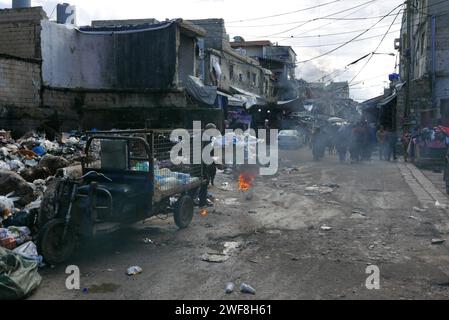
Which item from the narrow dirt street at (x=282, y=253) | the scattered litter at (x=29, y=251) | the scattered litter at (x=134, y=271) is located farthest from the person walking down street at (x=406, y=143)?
the scattered litter at (x=29, y=251)

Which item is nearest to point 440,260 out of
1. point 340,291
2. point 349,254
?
point 349,254

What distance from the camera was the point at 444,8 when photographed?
23328 mm

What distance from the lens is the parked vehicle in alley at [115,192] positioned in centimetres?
575

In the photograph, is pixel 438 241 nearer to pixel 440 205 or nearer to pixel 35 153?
pixel 440 205

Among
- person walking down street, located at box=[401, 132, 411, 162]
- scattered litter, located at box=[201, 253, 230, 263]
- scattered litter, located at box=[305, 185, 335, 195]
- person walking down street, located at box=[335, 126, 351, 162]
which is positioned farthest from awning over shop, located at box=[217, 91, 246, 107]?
scattered litter, located at box=[201, 253, 230, 263]

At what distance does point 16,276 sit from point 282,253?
3.35 metres

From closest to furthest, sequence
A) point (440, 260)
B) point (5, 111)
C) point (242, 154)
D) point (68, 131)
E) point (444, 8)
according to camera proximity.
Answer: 1. point (440, 260)
2. point (242, 154)
3. point (5, 111)
4. point (68, 131)
5. point (444, 8)

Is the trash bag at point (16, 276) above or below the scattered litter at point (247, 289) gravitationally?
above

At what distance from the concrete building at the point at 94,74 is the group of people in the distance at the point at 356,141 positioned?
5826 millimetres

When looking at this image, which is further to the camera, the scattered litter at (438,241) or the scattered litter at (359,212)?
the scattered litter at (359,212)

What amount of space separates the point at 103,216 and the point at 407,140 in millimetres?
17167

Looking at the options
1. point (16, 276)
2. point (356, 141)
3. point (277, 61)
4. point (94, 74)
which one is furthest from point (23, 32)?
point (277, 61)

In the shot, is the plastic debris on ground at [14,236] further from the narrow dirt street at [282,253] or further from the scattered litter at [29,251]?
the narrow dirt street at [282,253]
